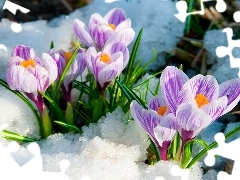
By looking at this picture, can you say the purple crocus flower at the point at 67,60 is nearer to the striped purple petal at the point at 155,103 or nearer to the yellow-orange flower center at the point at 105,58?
the yellow-orange flower center at the point at 105,58

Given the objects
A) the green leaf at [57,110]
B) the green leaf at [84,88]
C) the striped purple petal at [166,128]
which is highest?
the striped purple petal at [166,128]

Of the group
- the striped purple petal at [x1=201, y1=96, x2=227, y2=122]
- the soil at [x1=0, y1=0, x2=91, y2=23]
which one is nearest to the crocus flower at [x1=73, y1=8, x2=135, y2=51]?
the striped purple petal at [x1=201, y1=96, x2=227, y2=122]

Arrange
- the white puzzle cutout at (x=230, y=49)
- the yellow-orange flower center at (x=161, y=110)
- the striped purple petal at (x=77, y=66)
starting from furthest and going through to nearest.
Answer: the white puzzle cutout at (x=230, y=49), the striped purple petal at (x=77, y=66), the yellow-orange flower center at (x=161, y=110)

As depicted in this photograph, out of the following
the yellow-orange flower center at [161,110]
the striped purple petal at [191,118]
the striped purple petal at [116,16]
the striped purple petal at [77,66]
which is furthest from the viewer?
the striped purple petal at [116,16]

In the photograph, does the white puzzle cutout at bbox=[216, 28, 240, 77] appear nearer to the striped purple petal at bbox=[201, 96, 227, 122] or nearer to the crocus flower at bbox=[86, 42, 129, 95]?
the crocus flower at bbox=[86, 42, 129, 95]

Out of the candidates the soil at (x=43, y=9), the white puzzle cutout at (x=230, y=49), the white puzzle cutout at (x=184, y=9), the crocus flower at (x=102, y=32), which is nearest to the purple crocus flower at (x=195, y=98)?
the crocus flower at (x=102, y=32)

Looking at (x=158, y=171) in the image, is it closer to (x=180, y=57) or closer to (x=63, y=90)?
(x=63, y=90)

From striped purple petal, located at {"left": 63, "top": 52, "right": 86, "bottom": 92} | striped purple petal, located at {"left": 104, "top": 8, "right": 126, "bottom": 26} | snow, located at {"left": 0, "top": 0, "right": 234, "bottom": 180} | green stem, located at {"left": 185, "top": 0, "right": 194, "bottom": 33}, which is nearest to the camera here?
snow, located at {"left": 0, "top": 0, "right": 234, "bottom": 180}
